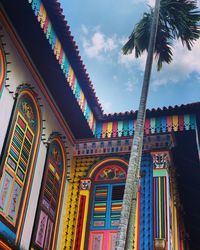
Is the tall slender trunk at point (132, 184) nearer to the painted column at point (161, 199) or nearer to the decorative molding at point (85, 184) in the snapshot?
the painted column at point (161, 199)

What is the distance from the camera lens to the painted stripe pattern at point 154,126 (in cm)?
1184

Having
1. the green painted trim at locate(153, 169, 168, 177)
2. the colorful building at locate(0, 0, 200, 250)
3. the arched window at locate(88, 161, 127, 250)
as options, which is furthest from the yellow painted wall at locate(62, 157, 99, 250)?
the green painted trim at locate(153, 169, 168, 177)

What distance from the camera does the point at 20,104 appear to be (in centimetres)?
985

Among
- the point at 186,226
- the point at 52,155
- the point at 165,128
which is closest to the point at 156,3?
the point at 165,128

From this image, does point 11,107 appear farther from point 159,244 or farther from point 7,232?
point 159,244

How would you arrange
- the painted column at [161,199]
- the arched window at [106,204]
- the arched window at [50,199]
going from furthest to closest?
the arched window at [106,204]
the painted column at [161,199]
the arched window at [50,199]

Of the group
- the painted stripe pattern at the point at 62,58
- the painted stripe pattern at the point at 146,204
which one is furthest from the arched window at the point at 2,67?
the painted stripe pattern at the point at 146,204

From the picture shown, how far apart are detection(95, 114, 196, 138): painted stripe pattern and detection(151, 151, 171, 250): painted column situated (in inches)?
26.3

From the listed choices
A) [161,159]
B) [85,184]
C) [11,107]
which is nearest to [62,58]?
[11,107]

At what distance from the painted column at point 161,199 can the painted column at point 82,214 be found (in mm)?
1771

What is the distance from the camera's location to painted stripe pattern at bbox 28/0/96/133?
366 inches

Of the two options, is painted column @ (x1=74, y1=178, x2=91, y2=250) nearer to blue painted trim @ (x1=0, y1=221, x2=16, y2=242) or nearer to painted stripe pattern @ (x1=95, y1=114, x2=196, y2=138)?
painted stripe pattern @ (x1=95, y1=114, x2=196, y2=138)

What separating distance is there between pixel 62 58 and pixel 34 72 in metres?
0.71

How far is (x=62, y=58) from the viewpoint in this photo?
10492 mm
